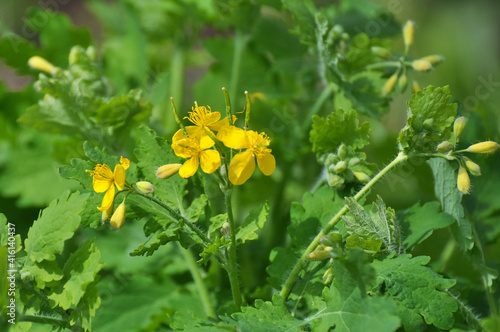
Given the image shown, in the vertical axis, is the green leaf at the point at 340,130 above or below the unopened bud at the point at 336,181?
above

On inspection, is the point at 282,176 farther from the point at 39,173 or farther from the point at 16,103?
the point at 16,103

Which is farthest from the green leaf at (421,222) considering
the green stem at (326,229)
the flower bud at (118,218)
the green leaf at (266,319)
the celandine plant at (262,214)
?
the flower bud at (118,218)

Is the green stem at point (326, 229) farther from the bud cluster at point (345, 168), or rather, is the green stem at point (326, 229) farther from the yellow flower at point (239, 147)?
the yellow flower at point (239, 147)

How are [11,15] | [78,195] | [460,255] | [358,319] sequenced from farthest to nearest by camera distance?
[11,15], [460,255], [78,195], [358,319]

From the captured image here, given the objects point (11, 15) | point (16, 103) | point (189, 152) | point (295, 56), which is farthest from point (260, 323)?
point (11, 15)

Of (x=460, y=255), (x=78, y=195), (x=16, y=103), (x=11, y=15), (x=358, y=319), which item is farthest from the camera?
(x=11, y=15)

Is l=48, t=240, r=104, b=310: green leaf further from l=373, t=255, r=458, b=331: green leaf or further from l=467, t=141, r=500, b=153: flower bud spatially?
l=467, t=141, r=500, b=153: flower bud
